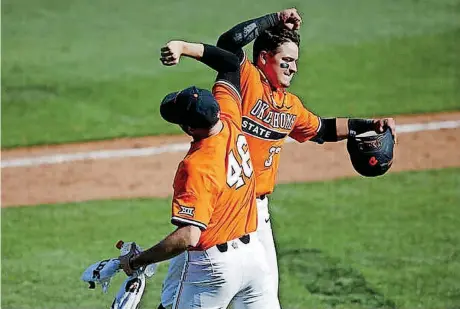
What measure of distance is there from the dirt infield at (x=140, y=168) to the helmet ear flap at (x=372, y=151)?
3.47 meters

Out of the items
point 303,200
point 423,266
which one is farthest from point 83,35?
point 423,266

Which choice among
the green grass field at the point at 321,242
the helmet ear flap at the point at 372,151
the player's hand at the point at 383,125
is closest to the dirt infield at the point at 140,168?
the green grass field at the point at 321,242

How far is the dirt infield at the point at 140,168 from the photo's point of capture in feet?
31.4

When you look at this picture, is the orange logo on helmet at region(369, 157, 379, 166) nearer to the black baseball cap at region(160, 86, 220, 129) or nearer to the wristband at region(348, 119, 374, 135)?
the wristband at region(348, 119, 374, 135)

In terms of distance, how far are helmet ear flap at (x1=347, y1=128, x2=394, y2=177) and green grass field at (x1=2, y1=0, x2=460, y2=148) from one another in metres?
5.16

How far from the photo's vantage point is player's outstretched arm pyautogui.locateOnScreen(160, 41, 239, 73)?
4.96 m

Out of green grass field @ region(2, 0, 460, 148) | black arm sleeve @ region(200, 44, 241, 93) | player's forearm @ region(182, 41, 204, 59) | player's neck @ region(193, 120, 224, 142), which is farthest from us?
green grass field @ region(2, 0, 460, 148)

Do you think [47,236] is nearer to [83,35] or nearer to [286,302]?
[286,302]

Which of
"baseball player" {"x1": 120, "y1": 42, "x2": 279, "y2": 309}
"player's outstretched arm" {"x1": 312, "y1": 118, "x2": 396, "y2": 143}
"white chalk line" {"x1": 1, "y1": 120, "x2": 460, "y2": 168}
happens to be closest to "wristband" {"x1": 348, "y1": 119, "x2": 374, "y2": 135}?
"player's outstretched arm" {"x1": 312, "y1": 118, "x2": 396, "y2": 143}

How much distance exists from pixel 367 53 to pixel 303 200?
4.71 m

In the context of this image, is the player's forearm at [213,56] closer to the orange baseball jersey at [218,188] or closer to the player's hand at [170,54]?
the player's hand at [170,54]

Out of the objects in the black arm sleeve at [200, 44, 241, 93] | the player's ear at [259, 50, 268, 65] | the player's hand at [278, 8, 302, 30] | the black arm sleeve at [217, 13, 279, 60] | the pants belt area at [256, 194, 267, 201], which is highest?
the player's hand at [278, 8, 302, 30]

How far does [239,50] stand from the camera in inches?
221

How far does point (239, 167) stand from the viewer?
4945 millimetres
